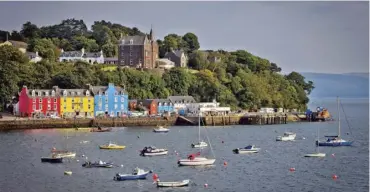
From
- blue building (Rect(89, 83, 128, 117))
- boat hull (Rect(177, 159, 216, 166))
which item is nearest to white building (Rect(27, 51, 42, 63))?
blue building (Rect(89, 83, 128, 117))

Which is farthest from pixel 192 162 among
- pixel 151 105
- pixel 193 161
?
pixel 151 105

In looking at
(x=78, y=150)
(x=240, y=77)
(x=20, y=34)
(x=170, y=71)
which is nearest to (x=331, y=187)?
(x=78, y=150)

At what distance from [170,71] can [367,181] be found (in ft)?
207

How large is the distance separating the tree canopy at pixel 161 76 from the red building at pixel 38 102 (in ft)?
12.7

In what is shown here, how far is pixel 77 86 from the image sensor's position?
284 ft

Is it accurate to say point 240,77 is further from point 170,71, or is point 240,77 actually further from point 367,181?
point 367,181

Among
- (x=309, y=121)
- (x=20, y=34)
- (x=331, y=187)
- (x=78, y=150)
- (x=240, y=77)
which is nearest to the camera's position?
(x=331, y=187)

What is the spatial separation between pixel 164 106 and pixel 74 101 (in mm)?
12299

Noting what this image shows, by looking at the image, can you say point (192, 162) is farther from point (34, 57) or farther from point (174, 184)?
point (34, 57)

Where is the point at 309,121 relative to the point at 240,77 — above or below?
below

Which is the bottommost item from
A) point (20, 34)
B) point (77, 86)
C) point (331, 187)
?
point (331, 187)

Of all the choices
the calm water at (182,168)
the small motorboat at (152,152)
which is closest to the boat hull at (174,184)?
the calm water at (182,168)

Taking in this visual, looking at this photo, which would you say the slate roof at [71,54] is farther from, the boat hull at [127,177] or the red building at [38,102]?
the boat hull at [127,177]

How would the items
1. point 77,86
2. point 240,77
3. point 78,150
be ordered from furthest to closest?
1. point 240,77
2. point 77,86
3. point 78,150
